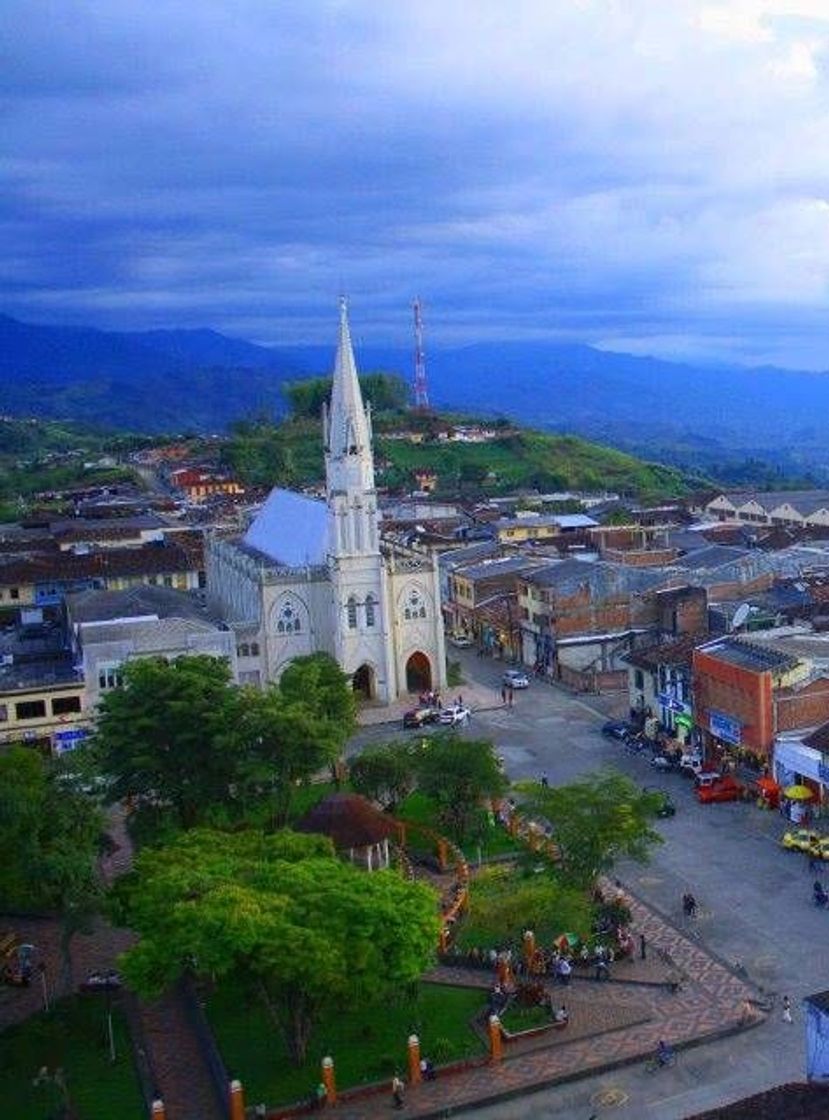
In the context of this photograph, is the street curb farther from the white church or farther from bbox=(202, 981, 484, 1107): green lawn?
bbox=(202, 981, 484, 1107): green lawn

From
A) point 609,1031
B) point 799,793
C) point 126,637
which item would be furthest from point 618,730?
point 609,1031

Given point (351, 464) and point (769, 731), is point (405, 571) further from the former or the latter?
point (769, 731)

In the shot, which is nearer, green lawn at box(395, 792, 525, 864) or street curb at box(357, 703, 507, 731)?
green lawn at box(395, 792, 525, 864)

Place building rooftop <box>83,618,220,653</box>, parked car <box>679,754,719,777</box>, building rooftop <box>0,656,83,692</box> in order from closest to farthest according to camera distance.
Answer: parked car <box>679,754,719,777</box> → building rooftop <box>0,656,83,692</box> → building rooftop <box>83,618,220,653</box>

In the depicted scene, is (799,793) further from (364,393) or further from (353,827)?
(364,393)

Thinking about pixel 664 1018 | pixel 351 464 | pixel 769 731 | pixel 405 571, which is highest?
pixel 351 464

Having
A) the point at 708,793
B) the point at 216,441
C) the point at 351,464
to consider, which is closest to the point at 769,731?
the point at 708,793

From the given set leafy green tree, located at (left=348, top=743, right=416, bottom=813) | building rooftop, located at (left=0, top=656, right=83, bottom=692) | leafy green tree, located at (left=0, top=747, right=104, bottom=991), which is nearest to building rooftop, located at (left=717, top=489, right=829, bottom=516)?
building rooftop, located at (left=0, top=656, right=83, bottom=692)
